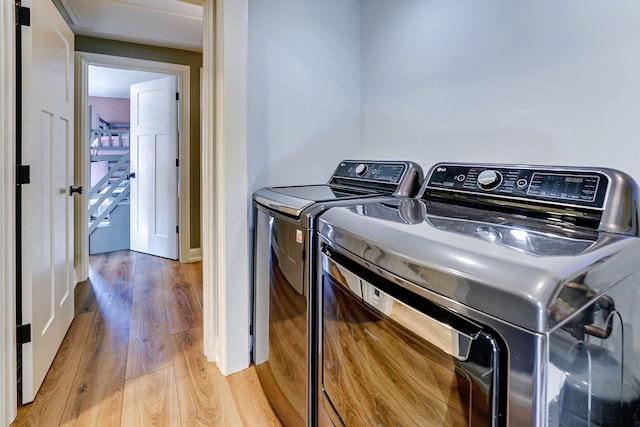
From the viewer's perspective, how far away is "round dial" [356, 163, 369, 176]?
1.82 m

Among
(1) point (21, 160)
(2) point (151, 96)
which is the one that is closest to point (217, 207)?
(1) point (21, 160)

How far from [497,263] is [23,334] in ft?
6.13

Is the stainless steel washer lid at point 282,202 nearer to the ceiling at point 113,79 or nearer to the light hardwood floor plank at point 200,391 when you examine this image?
the light hardwood floor plank at point 200,391

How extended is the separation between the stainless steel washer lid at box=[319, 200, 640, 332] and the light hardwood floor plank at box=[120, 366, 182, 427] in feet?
3.90

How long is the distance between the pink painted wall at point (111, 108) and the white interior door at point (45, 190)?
5.30 meters

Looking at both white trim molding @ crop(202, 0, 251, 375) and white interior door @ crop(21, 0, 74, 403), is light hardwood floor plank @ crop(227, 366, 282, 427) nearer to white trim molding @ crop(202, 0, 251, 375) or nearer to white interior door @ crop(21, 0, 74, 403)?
white trim molding @ crop(202, 0, 251, 375)

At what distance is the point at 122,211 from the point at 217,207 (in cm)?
341

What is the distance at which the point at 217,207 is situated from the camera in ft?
5.65


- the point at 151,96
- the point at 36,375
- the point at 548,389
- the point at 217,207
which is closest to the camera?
the point at 548,389

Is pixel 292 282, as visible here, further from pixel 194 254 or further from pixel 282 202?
pixel 194 254

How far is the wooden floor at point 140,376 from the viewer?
57.2 inches

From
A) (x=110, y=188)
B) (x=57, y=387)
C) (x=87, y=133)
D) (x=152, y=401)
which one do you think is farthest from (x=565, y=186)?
(x=110, y=188)

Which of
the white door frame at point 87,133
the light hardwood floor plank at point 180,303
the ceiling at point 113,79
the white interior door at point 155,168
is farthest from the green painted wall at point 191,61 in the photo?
the light hardwood floor plank at point 180,303

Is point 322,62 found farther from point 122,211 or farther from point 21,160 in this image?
point 122,211
